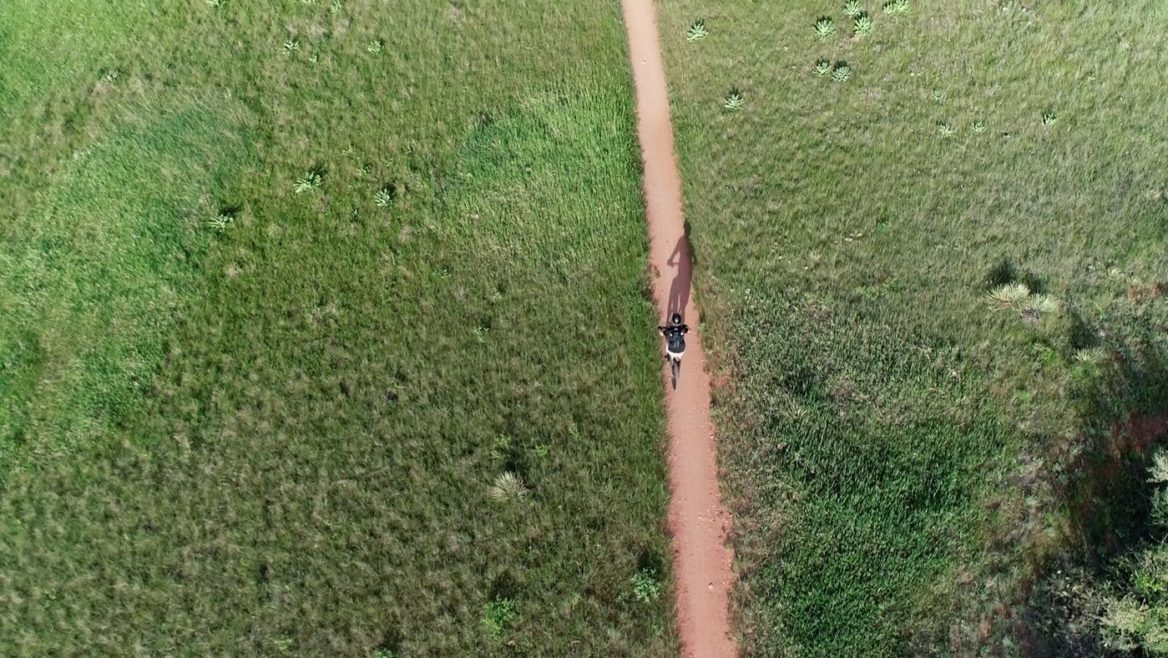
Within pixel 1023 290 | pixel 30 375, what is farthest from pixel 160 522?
pixel 1023 290

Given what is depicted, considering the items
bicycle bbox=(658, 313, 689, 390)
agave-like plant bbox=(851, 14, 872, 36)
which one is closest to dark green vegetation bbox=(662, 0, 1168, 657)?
agave-like plant bbox=(851, 14, 872, 36)

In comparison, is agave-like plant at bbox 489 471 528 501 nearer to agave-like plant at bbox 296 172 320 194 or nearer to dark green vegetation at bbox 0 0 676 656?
dark green vegetation at bbox 0 0 676 656

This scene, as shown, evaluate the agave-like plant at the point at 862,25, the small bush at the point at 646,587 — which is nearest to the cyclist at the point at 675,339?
the small bush at the point at 646,587

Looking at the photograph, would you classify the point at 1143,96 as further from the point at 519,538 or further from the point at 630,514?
the point at 519,538

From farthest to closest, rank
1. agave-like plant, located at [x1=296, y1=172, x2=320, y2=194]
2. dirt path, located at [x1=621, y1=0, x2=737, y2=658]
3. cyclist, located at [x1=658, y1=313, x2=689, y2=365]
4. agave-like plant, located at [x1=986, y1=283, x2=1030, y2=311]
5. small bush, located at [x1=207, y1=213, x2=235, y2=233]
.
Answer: agave-like plant, located at [x1=296, y1=172, x2=320, y2=194], small bush, located at [x1=207, y1=213, x2=235, y2=233], agave-like plant, located at [x1=986, y1=283, x2=1030, y2=311], cyclist, located at [x1=658, y1=313, x2=689, y2=365], dirt path, located at [x1=621, y1=0, x2=737, y2=658]

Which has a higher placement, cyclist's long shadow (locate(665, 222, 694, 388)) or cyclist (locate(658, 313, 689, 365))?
cyclist's long shadow (locate(665, 222, 694, 388))

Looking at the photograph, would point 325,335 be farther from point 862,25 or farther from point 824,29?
point 862,25

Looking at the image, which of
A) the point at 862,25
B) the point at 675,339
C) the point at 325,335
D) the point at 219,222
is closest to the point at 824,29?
the point at 862,25
